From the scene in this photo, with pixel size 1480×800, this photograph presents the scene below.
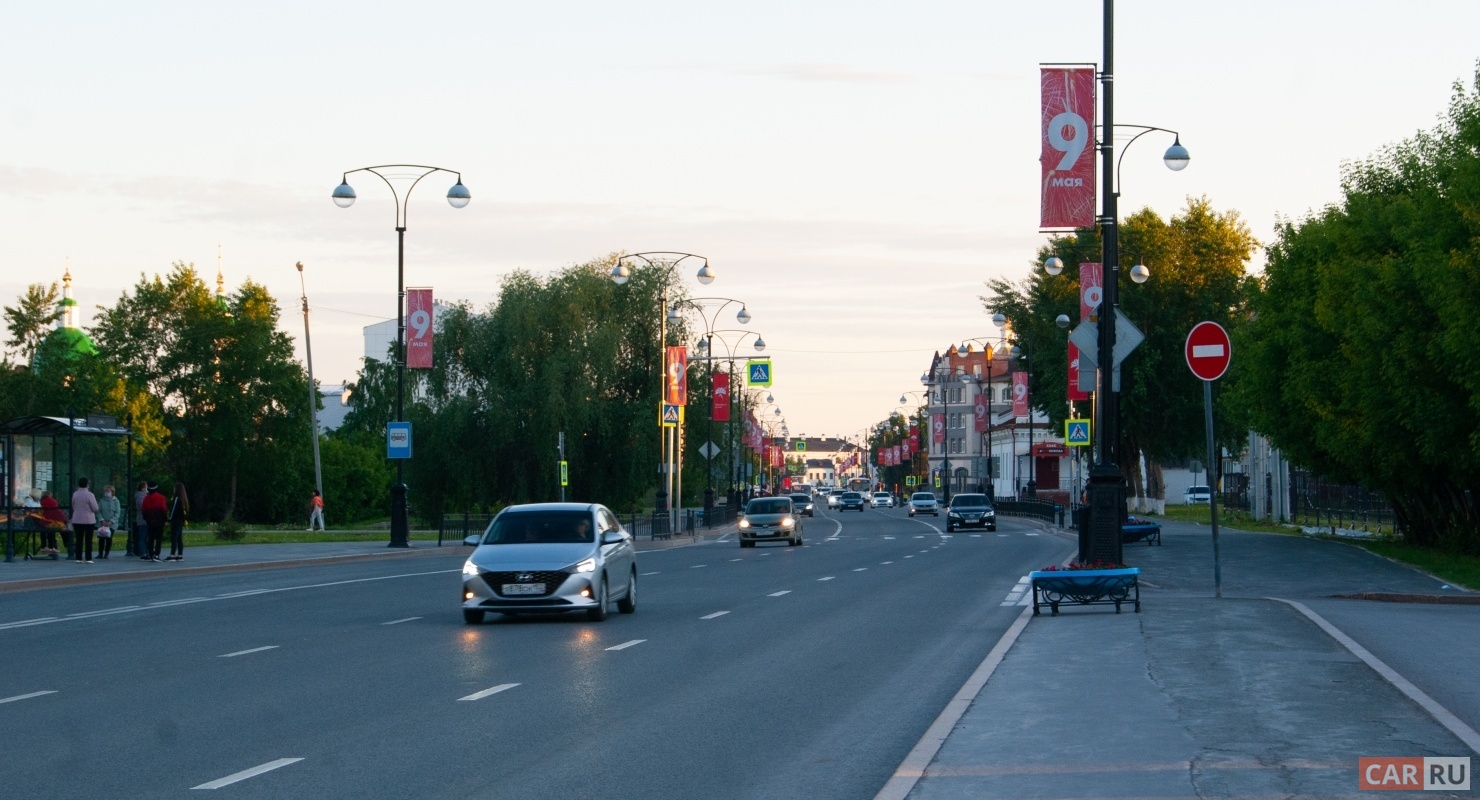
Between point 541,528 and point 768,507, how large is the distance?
3138 centimetres

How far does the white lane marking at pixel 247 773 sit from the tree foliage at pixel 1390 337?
2599 centimetres

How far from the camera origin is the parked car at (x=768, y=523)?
51656mm

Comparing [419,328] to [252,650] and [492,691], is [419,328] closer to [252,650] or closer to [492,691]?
[252,650]

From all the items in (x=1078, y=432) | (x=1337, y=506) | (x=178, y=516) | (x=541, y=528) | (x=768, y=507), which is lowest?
(x=1337, y=506)

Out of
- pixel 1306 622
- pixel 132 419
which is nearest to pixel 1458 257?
pixel 1306 622

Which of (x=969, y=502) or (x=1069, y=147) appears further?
(x=969, y=502)

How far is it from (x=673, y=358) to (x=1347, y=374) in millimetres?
24763

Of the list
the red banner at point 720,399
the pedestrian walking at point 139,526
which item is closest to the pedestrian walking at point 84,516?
the pedestrian walking at point 139,526

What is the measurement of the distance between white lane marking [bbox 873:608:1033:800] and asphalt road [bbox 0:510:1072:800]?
0.23m

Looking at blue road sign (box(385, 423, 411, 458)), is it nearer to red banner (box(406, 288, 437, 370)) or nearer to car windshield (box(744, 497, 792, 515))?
red banner (box(406, 288, 437, 370))

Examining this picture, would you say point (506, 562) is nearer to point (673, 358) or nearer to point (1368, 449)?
point (1368, 449)

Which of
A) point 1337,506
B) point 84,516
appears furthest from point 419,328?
point 1337,506

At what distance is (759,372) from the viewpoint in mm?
71500

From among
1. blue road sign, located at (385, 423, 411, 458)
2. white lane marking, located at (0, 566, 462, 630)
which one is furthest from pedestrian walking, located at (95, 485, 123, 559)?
white lane marking, located at (0, 566, 462, 630)
